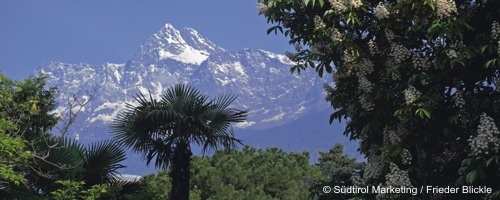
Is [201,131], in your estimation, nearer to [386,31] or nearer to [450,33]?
[386,31]

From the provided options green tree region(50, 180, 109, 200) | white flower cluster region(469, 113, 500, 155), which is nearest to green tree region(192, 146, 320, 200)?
green tree region(50, 180, 109, 200)

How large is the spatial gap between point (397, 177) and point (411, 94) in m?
1.17

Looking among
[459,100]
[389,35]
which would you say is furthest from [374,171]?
[389,35]

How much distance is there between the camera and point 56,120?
73.9ft

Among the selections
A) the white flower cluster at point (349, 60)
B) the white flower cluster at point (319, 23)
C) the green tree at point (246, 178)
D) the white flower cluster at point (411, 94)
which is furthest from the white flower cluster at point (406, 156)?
the green tree at point (246, 178)

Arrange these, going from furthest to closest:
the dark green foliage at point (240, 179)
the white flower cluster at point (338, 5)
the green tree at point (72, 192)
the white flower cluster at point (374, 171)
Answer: the dark green foliage at point (240, 179), the green tree at point (72, 192), the white flower cluster at point (338, 5), the white flower cluster at point (374, 171)

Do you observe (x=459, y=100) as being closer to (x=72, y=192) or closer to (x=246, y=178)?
(x=72, y=192)

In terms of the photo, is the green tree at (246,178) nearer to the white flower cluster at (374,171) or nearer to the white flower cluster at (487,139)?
the white flower cluster at (374,171)

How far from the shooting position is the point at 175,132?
1379 cm

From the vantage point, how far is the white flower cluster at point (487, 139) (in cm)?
720

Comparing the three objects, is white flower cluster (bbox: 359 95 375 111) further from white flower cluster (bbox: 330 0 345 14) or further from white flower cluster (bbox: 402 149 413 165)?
white flower cluster (bbox: 330 0 345 14)

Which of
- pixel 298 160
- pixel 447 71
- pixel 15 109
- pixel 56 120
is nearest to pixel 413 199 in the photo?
pixel 447 71

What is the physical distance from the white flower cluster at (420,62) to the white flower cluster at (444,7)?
654mm

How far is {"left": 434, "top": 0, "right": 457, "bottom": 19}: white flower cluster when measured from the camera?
8023mm
